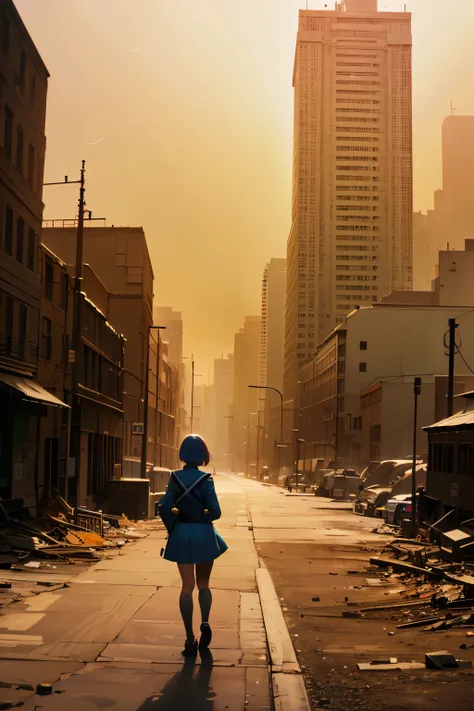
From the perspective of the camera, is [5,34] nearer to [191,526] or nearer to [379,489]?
[191,526]

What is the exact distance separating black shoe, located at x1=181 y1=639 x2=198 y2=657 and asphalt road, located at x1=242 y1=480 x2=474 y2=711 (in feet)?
3.33

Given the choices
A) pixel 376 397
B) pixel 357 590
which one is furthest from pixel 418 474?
pixel 376 397

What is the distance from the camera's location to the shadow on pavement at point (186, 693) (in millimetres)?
6262

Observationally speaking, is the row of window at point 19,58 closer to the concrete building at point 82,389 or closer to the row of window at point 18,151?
the row of window at point 18,151

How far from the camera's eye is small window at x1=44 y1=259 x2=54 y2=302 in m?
29.1

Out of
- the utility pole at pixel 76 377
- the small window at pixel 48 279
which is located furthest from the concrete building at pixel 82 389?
the utility pole at pixel 76 377

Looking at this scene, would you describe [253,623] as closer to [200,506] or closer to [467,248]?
[200,506]

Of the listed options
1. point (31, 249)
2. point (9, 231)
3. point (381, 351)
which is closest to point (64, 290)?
point (31, 249)

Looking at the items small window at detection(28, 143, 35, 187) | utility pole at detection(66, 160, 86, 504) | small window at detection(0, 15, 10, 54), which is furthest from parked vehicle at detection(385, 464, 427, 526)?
small window at detection(0, 15, 10, 54)

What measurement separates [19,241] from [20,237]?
0.56ft

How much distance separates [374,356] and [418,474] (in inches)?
2703

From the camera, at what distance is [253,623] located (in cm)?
988

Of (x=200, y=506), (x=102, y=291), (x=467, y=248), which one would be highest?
(x=467, y=248)

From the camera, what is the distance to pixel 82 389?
34.2 metres
